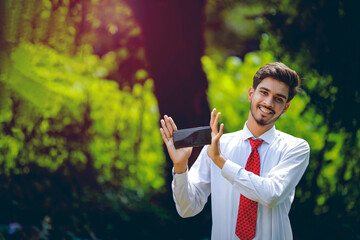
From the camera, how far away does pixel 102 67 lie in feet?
12.9

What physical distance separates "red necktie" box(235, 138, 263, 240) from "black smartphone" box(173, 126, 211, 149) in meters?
0.30

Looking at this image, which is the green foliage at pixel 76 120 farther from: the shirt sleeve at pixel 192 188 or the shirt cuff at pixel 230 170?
the shirt cuff at pixel 230 170

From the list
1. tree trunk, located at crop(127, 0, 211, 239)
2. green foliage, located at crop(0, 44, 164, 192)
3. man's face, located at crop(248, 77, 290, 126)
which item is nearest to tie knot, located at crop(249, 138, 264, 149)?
man's face, located at crop(248, 77, 290, 126)

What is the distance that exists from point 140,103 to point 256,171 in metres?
2.15

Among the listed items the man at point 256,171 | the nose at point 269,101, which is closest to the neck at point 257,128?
the man at point 256,171

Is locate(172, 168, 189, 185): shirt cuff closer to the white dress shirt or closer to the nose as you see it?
the white dress shirt

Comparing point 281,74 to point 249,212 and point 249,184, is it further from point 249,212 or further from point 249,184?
point 249,212

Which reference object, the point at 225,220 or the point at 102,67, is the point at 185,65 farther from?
the point at 225,220

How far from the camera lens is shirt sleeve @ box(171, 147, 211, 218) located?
6.26 feet

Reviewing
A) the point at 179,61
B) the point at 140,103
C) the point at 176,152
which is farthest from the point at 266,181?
the point at 140,103

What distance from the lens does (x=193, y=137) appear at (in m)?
1.85

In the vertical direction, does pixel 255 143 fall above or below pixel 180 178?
above

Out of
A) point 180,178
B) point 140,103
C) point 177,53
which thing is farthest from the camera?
point 140,103

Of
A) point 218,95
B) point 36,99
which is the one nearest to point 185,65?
point 218,95
